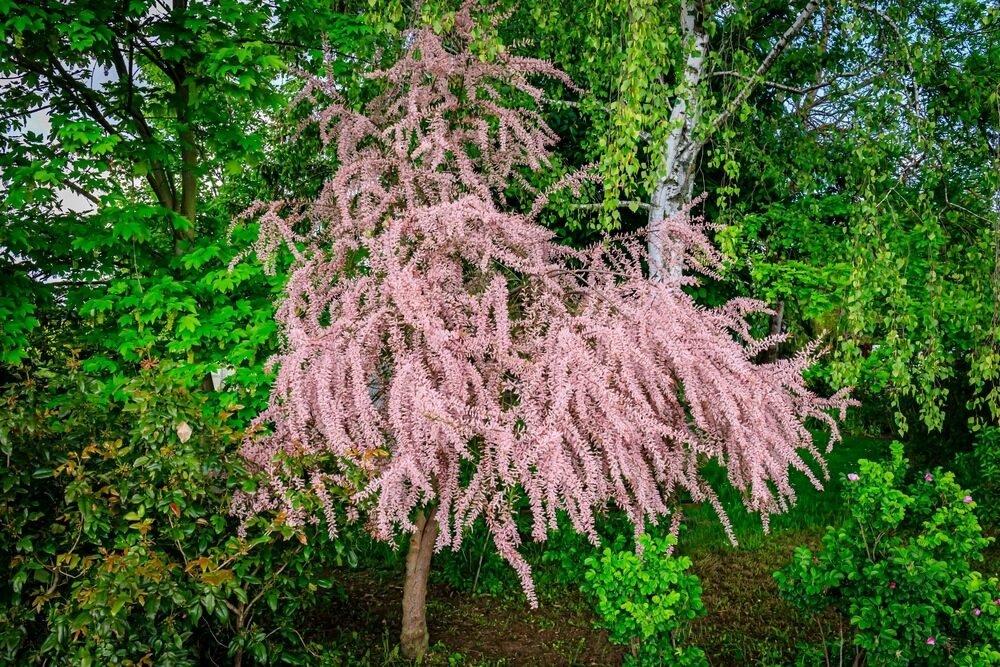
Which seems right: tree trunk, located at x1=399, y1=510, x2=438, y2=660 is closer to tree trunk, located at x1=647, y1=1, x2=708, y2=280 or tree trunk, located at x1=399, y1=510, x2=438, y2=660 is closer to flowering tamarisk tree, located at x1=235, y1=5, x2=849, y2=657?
flowering tamarisk tree, located at x1=235, y1=5, x2=849, y2=657

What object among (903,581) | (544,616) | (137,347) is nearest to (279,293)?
(137,347)

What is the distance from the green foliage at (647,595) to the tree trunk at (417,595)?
1.35 meters

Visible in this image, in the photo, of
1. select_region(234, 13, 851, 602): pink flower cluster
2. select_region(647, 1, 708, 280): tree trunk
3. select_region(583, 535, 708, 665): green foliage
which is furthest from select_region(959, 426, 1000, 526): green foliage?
select_region(583, 535, 708, 665): green foliage

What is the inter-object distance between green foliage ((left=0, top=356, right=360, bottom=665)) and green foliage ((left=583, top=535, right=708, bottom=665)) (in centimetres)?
155

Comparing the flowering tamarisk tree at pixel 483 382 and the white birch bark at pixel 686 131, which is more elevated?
the white birch bark at pixel 686 131

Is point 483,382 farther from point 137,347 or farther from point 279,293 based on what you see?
point 137,347

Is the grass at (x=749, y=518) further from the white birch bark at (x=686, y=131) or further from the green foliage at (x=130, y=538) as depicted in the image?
the green foliage at (x=130, y=538)

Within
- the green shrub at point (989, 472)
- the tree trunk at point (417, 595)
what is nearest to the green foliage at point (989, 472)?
the green shrub at point (989, 472)

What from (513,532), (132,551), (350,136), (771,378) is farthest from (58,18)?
(771,378)

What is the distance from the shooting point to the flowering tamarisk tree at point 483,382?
3.93 meters

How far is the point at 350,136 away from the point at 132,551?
3.12 m

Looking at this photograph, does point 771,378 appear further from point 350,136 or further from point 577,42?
point 577,42

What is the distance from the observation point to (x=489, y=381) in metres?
4.28

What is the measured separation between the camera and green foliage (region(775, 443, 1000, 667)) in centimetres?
384
